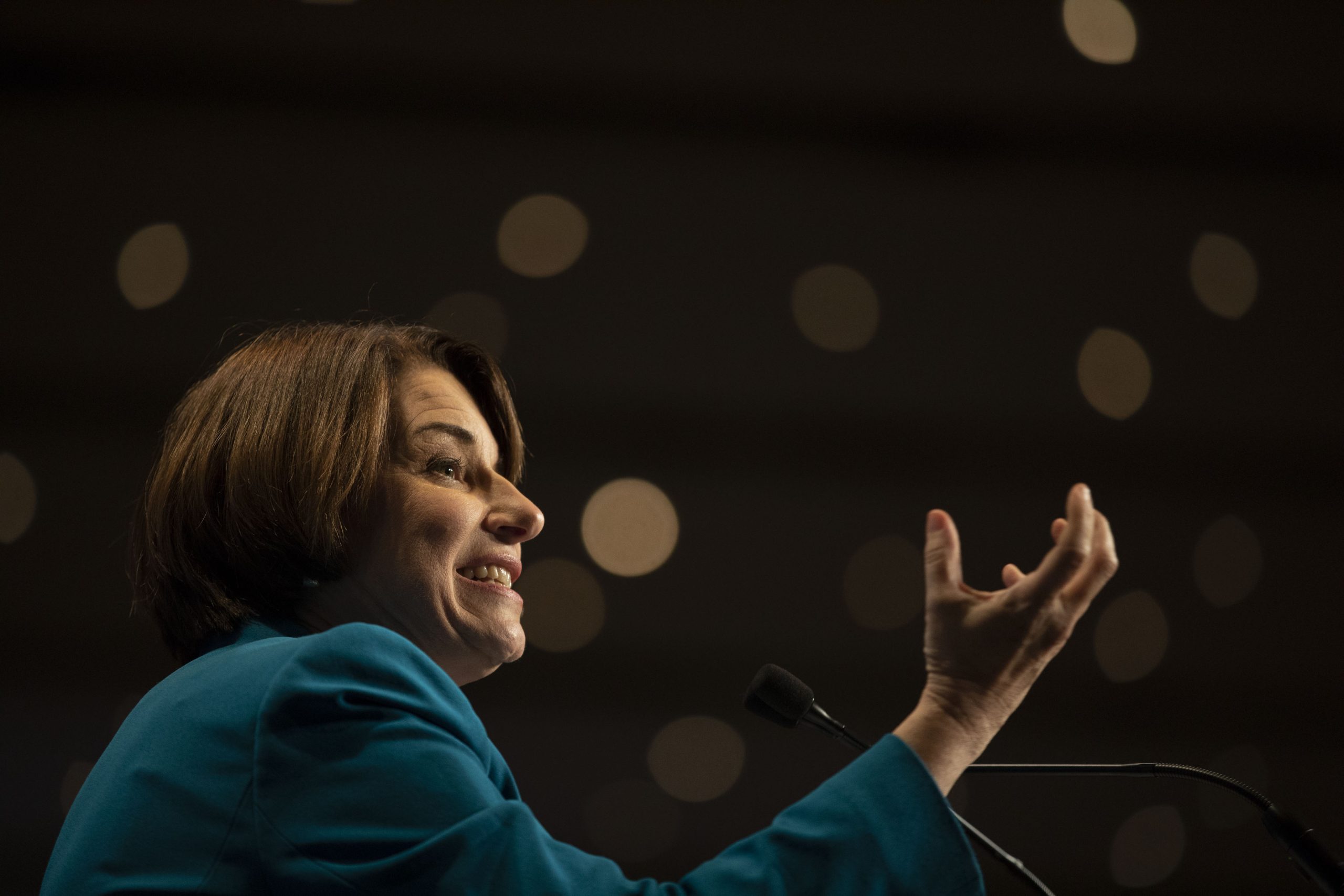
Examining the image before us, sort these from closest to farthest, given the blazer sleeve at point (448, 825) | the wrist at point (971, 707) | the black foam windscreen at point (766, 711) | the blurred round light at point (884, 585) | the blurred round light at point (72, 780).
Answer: the blazer sleeve at point (448, 825) < the wrist at point (971, 707) < the black foam windscreen at point (766, 711) < the blurred round light at point (72, 780) < the blurred round light at point (884, 585)

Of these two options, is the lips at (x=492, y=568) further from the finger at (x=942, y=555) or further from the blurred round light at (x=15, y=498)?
the blurred round light at (x=15, y=498)

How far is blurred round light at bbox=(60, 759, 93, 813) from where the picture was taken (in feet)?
6.25

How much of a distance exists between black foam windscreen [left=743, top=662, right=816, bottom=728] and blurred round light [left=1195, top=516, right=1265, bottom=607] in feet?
4.48

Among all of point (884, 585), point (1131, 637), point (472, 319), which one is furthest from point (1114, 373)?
point (472, 319)

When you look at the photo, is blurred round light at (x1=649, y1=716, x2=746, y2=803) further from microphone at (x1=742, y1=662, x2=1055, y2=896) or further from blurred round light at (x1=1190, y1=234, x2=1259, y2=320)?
blurred round light at (x1=1190, y1=234, x2=1259, y2=320)

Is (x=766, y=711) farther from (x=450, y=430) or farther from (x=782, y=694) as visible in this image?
(x=450, y=430)

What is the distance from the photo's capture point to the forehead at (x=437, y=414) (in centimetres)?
138

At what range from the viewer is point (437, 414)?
4.58 ft

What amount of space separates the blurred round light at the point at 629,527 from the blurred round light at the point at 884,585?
35cm

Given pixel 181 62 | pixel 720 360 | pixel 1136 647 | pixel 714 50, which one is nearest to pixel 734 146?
pixel 714 50

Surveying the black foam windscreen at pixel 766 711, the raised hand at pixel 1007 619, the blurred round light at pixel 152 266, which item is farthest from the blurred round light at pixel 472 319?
the raised hand at pixel 1007 619

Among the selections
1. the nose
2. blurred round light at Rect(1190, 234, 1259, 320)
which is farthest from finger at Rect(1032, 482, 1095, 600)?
blurred round light at Rect(1190, 234, 1259, 320)

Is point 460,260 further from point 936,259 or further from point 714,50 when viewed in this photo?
point 936,259

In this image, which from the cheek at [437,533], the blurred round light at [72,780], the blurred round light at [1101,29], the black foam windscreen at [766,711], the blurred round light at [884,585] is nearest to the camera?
the black foam windscreen at [766,711]
